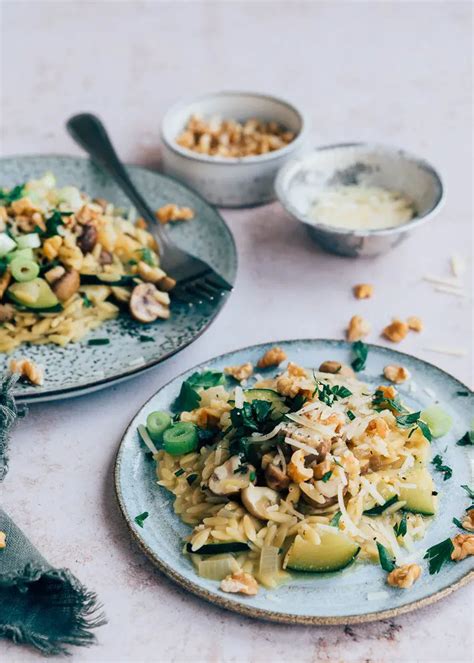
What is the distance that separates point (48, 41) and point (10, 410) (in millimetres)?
3310

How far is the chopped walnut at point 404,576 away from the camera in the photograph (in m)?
1.89

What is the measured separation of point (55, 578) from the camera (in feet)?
6.22

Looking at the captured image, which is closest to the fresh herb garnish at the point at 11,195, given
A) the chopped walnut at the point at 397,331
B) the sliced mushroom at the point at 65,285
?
the sliced mushroom at the point at 65,285

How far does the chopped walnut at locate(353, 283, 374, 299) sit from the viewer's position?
3006mm

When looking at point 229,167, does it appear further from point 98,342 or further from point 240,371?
point 240,371

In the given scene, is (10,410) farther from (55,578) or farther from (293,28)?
(293,28)

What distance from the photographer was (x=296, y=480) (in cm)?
198

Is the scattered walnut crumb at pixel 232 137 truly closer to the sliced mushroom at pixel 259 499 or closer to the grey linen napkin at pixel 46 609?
the sliced mushroom at pixel 259 499

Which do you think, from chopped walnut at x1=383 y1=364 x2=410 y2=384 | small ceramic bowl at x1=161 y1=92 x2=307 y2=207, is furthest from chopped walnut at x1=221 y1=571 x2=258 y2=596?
small ceramic bowl at x1=161 y1=92 x2=307 y2=207

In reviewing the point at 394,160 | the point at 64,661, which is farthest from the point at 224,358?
the point at 394,160

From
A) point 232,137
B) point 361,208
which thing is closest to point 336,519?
point 361,208

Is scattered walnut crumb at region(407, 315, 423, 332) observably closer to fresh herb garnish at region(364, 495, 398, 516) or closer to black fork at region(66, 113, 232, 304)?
black fork at region(66, 113, 232, 304)

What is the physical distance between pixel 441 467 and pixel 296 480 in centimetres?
44

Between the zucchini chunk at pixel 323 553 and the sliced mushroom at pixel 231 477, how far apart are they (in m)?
0.19
